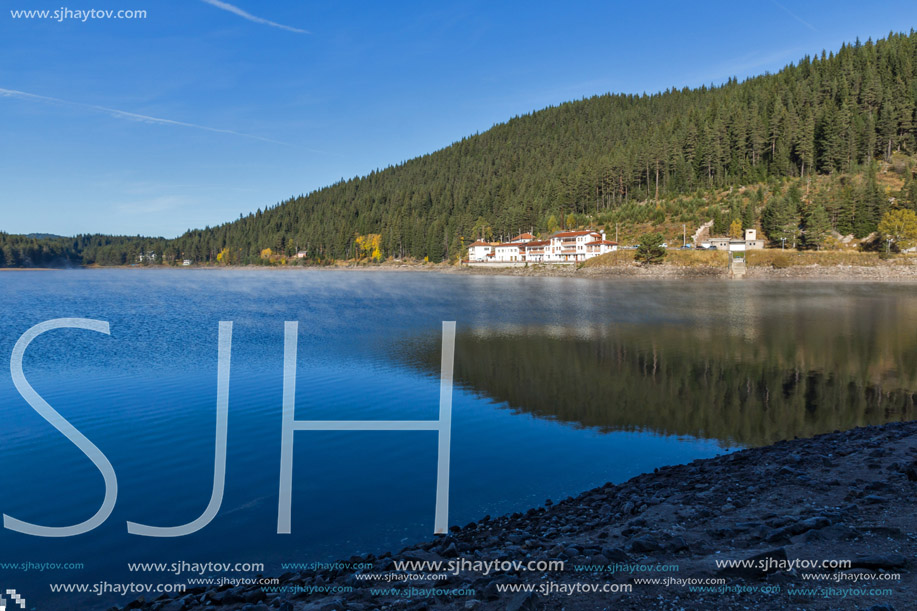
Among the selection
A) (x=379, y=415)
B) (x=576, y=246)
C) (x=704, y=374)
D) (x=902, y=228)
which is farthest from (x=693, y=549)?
(x=576, y=246)

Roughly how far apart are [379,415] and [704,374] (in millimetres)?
14979

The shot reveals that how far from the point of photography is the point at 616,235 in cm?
12556

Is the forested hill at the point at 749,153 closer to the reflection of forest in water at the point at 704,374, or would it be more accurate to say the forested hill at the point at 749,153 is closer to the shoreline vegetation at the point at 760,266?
the shoreline vegetation at the point at 760,266

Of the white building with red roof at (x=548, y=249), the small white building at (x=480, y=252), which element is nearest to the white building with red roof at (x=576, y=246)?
the white building with red roof at (x=548, y=249)

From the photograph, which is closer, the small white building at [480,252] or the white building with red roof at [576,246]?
the white building with red roof at [576,246]

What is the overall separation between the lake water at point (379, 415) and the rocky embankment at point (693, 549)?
1.48 meters

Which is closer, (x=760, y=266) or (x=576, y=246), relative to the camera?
(x=760, y=266)

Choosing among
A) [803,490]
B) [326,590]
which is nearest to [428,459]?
[326,590]

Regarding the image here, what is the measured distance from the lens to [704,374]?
23938mm

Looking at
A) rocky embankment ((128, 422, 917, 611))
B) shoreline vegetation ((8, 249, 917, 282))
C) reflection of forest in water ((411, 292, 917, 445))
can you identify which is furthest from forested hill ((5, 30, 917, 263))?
rocky embankment ((128, 422, 917, 611))

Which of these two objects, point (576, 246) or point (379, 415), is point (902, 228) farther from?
point (379, 415)

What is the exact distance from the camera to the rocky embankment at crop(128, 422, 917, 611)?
5742 millimetres

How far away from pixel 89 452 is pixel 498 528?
1165 cm

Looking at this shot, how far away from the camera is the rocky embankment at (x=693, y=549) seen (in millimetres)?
Answer: 5742
